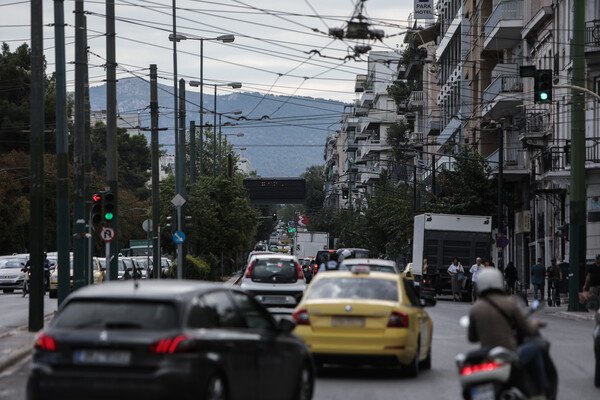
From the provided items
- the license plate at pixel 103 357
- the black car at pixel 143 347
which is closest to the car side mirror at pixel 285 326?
the black car at pixel 143 347

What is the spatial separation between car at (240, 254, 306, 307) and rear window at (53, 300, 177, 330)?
20.0 metres

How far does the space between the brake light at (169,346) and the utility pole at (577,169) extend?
27179mm

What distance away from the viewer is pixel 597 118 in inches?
1676

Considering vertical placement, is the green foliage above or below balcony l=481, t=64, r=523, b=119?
below

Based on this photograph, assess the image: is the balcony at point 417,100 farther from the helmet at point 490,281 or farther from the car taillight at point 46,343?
the car taillight at point 46,343

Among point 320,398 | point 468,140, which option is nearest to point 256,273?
point 320,398

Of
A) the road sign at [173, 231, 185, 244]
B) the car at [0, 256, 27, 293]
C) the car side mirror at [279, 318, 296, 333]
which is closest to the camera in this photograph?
the car side mirror at [279, 318, 296, 333]

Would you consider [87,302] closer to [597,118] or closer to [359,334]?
[359,334]

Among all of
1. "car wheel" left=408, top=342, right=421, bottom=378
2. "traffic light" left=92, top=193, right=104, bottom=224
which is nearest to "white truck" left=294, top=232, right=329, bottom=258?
"traffic light" left=92, top=193, right=104, bottom=224

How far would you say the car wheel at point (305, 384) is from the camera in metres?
12.0

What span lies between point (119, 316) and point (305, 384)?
299 cm

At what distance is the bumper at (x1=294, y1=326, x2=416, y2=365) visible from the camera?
15.4 m

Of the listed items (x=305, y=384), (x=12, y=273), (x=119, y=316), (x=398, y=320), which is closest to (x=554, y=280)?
(x=12, y=273)

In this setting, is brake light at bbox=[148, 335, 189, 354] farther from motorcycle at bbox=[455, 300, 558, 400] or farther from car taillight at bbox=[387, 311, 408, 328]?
car taillight at bbox=[387, 311, 408, 328]
